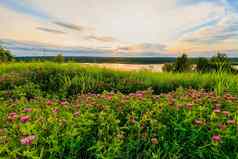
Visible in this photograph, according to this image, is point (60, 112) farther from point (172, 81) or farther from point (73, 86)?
point (172, 81)

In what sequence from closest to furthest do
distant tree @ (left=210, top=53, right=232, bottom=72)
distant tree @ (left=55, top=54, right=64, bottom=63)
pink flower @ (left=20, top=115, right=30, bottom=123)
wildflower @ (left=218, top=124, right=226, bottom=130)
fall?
1. wildflower @ (left=218, top=124, right=226, bottom=130)
2. pink flower @ (left=20, top=115, right=30, bottom=123)
3. distant tree @ (left=210, top=53, right=232, bottom=72)
4. distant tree @ (left=55, top=54, right=64, bottom=63)

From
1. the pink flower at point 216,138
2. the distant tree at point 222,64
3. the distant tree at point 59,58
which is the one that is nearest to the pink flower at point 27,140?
the pink flower at point 216,138

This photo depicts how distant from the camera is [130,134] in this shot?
9.58 ft

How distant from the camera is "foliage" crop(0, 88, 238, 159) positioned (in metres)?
2.60

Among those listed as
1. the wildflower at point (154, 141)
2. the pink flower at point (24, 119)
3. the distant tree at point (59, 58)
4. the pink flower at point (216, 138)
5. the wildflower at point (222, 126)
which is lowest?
the wildflower at point (154, 141)

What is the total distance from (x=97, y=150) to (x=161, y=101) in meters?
1.39

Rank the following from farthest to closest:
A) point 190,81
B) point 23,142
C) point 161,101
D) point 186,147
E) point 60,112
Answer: point 190,81 → point 161,101 → point 60,112 → point 186,147 → point 23,142

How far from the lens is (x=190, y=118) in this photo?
2967 millimetres

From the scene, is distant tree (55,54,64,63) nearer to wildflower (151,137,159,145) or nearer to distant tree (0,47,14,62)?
distant tree (0,47,14,62)

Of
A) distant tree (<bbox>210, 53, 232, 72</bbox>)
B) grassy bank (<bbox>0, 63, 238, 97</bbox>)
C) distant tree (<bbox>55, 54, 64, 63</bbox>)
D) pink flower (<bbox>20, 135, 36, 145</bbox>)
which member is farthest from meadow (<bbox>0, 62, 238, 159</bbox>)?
distant tree (<bbox>55, 54, 64, 63</bbox>)

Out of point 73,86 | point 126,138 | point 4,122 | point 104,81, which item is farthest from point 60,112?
point 104,81

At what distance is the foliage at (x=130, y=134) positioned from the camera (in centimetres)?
260

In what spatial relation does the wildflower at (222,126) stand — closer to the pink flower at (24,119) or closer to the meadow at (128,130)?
the meadow at (128,130)

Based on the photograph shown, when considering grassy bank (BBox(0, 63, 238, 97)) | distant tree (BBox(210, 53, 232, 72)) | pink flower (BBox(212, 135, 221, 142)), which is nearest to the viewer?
pink flower (BBox(212, 135, 221, 142))
